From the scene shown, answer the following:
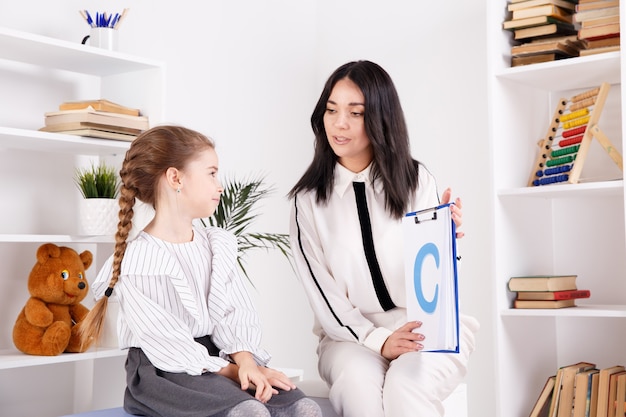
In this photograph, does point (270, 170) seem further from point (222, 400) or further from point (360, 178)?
point (222, 400)

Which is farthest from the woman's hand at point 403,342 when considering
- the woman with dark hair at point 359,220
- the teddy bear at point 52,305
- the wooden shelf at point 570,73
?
the wooden shelf at point 570,73

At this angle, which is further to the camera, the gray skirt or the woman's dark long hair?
the woman's dark long hair

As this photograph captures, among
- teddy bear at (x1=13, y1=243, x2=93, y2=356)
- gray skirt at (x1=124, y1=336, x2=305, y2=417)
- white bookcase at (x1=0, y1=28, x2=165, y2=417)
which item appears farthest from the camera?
white bookcase at (x1=0, y1=28, x2=165, y2=417)

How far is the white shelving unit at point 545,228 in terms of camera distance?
2.50m

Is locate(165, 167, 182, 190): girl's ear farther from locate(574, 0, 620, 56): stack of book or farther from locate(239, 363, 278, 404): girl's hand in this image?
locate(574, 0, 620, 56): stack of book

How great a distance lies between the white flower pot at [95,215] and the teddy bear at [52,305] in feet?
0.31

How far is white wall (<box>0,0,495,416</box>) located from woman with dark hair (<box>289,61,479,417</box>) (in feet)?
3.15

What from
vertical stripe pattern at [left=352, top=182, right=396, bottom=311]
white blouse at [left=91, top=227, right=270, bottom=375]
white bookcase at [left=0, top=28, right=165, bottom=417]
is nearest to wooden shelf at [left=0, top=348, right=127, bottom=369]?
white bookcase at [left=0, top=28, right=165, bottom=417]

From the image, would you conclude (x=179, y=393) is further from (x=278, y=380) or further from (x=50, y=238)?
(x=50, y=238)

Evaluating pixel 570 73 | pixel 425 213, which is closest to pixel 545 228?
pixel 570 73

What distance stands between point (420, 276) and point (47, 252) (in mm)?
1050

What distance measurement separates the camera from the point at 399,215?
1987 mm

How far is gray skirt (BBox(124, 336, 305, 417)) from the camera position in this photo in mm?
1550

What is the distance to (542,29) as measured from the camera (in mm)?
2529
